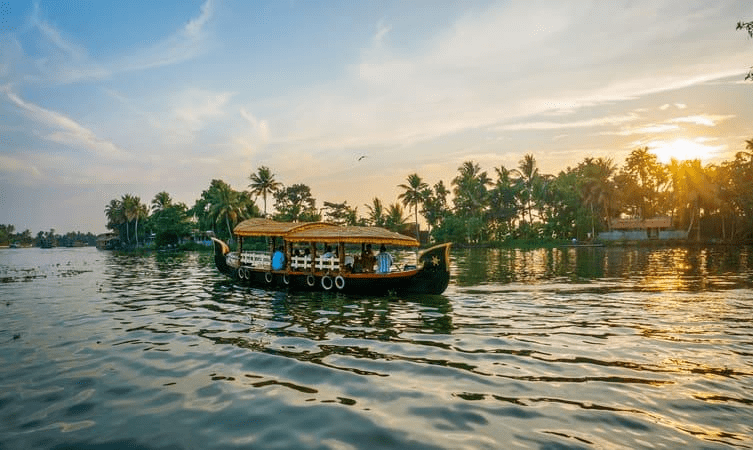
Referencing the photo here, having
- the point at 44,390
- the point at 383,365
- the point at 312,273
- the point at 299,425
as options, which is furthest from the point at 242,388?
the point at 312,273

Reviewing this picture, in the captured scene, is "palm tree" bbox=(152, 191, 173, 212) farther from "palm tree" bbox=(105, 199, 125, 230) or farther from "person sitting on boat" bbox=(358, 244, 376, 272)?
"person sitting on boat" bbox=(358, 244, 376, 272)

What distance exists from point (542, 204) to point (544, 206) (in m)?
1.16

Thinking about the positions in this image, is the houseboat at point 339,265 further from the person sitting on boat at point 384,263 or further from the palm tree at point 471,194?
the palm tree at point 471,194

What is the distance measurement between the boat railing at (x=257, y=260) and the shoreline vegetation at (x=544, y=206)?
43264mm

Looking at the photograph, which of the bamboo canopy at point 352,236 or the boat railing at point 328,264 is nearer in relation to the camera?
the bamboo canopy at point 352,236

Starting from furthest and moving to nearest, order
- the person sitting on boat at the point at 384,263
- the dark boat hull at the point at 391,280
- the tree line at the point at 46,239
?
1. the tree line at the point at 46,239
2. the person sitting on boat at the point at 384,263
3. the dark boat hull at the point at 391,280

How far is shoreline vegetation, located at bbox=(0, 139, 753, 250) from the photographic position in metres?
53.9

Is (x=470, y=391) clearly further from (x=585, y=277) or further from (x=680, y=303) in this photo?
(x=585, y=277)

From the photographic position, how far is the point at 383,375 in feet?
23.9

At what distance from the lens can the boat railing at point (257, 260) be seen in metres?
20.3

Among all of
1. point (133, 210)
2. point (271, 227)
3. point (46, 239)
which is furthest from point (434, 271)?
point (46, 239)

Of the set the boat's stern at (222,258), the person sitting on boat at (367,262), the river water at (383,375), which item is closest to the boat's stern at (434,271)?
the river water at (383,375)

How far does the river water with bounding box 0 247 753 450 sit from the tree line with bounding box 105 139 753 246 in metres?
48.8

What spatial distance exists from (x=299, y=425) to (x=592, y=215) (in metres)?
63.3
